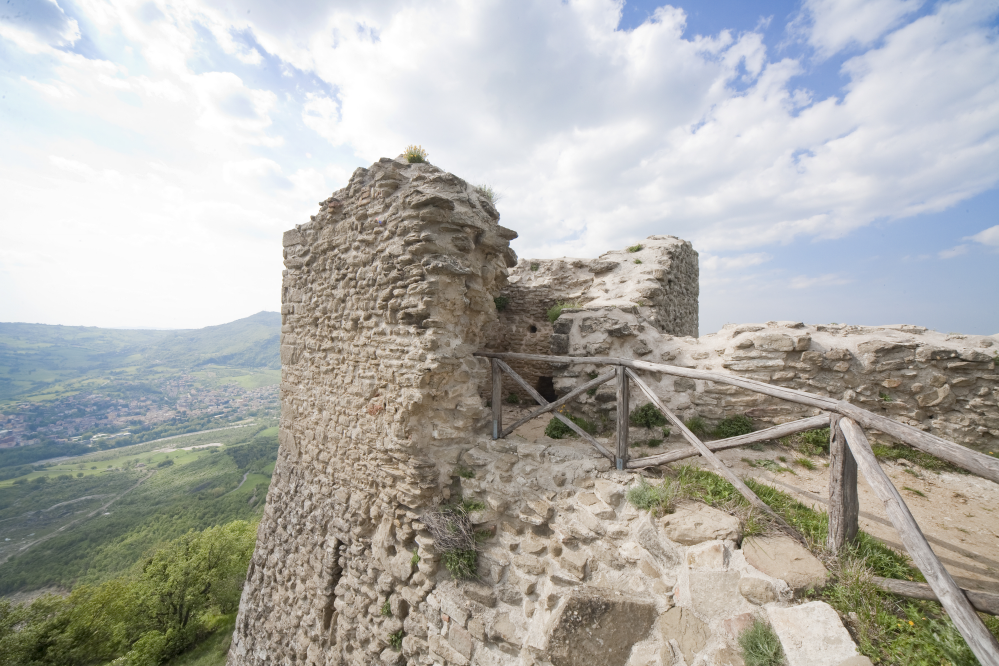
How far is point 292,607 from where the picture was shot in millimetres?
5520

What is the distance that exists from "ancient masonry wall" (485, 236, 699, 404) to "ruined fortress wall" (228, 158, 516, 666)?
1.92 m

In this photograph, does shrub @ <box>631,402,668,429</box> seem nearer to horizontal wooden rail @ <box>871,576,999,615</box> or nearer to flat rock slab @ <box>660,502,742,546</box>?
flat rock slab @ <box>660,502,742,546</box>

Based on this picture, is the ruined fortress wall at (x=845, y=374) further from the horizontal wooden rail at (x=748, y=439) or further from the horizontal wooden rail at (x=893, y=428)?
the horizontal wooden rail at (x=893, y=428)

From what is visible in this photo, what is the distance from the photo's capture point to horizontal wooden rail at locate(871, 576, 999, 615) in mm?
1804

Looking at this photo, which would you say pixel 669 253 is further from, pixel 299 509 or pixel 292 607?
pixel 292 607

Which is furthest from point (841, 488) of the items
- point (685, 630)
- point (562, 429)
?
point (562, 429)

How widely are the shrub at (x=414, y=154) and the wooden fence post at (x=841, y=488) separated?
5.00m

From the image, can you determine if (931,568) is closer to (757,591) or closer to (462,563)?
(757,591)

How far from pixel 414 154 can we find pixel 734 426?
5299 mm

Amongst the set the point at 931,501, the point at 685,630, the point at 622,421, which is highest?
the point at 622,421

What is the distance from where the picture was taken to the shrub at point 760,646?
7.32ft

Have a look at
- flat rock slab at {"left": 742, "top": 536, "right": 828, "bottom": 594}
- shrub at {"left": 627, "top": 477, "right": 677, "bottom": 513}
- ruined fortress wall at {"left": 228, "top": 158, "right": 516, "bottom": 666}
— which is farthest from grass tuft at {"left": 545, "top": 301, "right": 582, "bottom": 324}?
flat rock slab at {"left": 742, "top": 536, "right": 828, "bottom": 594}

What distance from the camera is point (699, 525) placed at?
299 centimetres

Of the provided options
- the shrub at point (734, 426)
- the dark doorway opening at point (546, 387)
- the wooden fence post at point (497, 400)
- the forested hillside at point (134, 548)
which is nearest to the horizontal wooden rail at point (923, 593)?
the shrub at point (734, 426)
